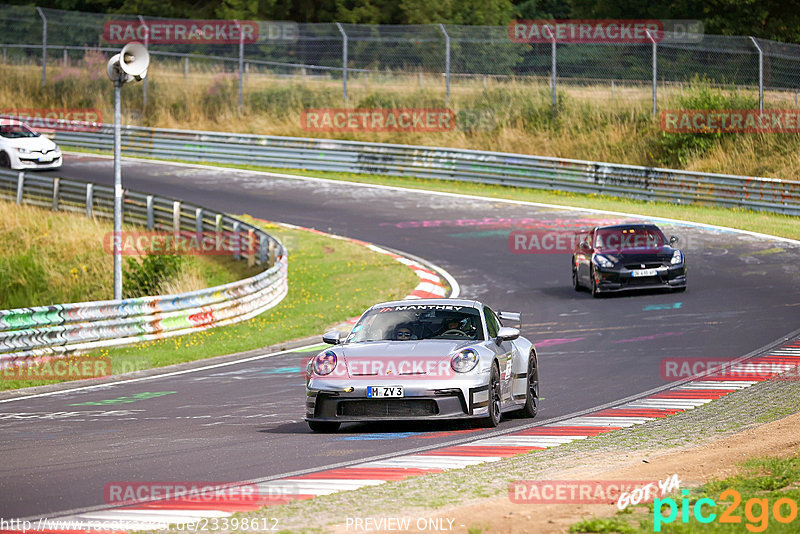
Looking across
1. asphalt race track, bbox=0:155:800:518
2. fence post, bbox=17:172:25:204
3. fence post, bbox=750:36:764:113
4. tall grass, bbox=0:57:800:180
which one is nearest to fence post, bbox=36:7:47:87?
tall grass, bbox=0:57:800:180

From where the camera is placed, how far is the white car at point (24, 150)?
3872 cm

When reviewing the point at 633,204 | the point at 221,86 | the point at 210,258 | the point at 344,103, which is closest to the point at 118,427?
the point at 210,258

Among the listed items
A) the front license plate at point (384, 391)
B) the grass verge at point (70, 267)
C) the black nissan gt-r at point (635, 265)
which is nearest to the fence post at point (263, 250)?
the grass verge at point (70, 267)

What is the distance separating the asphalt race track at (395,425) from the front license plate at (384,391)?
398 millimetres

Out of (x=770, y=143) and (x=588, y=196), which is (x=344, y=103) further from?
(x=770, y=143)

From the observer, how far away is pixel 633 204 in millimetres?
34656

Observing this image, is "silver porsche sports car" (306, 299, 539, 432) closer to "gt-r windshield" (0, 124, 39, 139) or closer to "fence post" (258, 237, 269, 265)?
"fence post" (258, 237, 269, 265)

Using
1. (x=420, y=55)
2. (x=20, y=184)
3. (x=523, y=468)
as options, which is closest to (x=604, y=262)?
(x=523, y=468)

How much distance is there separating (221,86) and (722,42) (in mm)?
20289

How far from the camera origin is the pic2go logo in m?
6.58

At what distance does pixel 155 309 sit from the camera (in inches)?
763

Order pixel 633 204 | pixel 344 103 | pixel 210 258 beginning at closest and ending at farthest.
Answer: pixel 210 258, pixel 633 204, pixel 344 103

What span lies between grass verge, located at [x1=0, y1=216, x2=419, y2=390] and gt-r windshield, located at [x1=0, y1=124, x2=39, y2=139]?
36.4ft

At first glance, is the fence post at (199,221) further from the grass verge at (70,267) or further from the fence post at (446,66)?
the fence post at (446,66)
